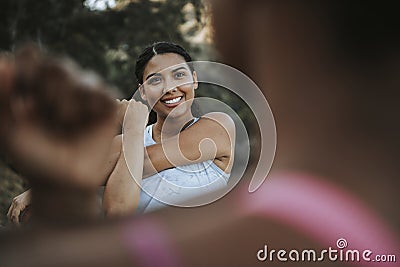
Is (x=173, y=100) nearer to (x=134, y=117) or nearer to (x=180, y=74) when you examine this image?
(x=180, y=74)

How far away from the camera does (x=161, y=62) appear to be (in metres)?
1.27

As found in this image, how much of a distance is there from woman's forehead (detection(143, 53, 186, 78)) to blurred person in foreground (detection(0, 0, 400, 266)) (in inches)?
37.4

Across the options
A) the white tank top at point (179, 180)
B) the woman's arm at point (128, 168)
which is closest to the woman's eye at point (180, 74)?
the white tank top at point (179, 180)

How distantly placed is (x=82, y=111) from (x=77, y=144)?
17 mm

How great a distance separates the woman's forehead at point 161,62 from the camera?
1.26m

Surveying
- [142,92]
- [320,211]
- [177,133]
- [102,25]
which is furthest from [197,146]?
[102,25]

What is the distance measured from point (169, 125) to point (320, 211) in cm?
90

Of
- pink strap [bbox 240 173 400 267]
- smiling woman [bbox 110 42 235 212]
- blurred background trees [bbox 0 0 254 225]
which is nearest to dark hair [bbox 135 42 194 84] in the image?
smiling woman [bbox 110 42 235 212]

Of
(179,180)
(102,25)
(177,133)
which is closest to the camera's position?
(179,180)

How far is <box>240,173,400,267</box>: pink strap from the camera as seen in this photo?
31cm

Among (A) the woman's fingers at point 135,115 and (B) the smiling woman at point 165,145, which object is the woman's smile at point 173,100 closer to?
(B) the smiling woman at point 165,145

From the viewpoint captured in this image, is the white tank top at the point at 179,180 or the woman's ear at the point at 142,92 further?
the woman's ear at the point at 142,92

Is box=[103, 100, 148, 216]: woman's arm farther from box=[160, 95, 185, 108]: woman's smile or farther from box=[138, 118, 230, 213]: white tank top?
box=[160, 95, 185, 108]: woman's smile

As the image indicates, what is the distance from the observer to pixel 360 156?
316 mm
